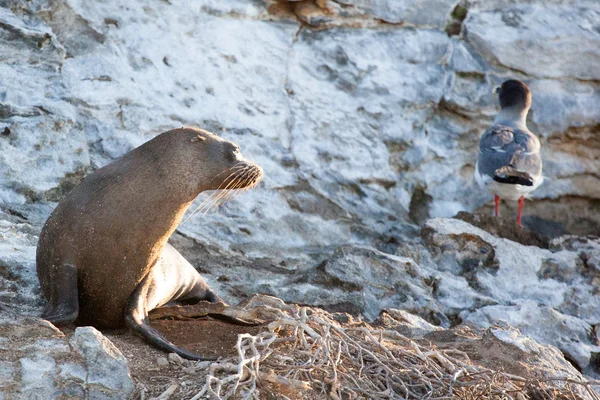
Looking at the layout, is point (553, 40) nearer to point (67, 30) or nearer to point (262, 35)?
point (262, 35)

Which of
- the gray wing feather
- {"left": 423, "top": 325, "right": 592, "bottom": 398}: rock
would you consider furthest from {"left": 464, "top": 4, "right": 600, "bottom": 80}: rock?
{"left": 423, "top": 325, "right": 592, "bottom": 398}: rock

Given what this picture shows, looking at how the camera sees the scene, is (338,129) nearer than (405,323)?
No

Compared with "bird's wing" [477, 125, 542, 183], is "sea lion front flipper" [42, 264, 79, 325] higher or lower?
higher

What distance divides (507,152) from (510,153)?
4 centimetres

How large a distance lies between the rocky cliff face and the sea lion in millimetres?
353

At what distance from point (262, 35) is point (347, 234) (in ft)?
7.07

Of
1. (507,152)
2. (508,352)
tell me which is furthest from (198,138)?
(507,152)

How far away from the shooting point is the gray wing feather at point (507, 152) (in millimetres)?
9062

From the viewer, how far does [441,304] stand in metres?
6.93

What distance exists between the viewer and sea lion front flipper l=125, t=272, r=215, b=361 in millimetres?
4457

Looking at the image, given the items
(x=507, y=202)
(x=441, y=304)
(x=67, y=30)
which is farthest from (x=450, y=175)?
(x=67, y=30)

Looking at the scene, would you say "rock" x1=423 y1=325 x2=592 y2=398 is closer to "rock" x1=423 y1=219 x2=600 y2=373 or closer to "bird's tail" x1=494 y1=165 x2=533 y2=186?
"rock" x1=423 y1=219 x2=600 y2=373

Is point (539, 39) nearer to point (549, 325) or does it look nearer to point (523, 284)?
point (523, 284)

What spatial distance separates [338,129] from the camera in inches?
351
